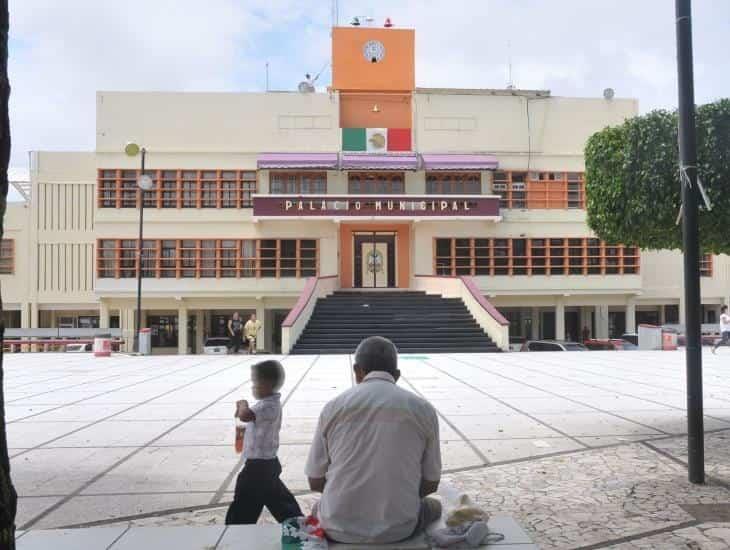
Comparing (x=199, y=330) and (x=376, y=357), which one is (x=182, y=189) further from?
(x=376, y=357)

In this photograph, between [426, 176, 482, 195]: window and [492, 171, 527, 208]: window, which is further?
[492, 171, 527, 208]: window

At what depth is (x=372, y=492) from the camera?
9.65ft

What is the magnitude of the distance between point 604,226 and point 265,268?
22.5 metres

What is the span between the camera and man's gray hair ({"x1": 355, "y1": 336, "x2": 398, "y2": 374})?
3.14 meters

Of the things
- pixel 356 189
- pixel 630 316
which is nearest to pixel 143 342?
pixel 356 189

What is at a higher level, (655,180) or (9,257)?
(9,257)

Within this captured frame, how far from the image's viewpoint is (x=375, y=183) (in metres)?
28.2

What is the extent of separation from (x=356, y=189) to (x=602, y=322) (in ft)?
44.8

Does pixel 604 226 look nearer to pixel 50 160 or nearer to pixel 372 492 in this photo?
pixel 372 492

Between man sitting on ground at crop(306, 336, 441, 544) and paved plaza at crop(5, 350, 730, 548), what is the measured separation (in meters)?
1.32

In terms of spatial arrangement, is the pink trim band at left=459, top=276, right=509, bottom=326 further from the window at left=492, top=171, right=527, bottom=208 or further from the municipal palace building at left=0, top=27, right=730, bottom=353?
the window at left=492, top=171, right=527, bottom=208

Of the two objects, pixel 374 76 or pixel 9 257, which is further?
pixel 9 257

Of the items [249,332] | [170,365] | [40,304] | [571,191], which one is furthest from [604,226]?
[40,304]

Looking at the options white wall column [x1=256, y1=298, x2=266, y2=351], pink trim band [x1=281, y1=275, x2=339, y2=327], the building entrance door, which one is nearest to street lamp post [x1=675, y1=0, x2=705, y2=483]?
pink trim band [x1=281, y1=275, x2=339, y2=327]
